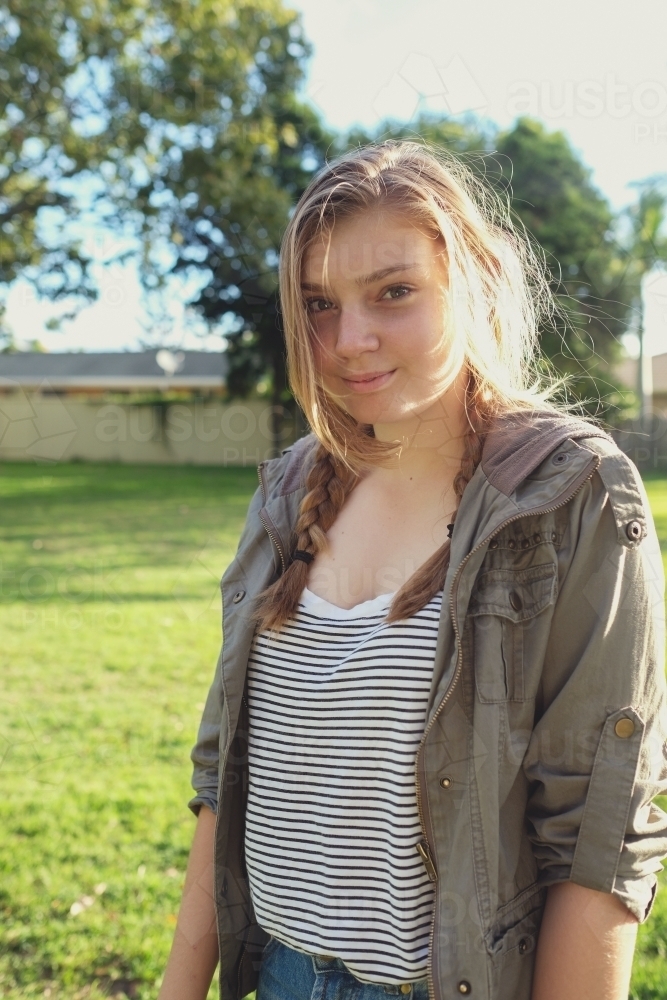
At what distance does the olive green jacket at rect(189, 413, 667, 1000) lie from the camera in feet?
3.53

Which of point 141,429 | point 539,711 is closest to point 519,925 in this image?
point 539,711

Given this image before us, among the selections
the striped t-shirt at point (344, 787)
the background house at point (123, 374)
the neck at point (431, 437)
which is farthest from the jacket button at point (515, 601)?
the background house at point (123, 374)

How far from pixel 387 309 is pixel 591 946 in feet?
3.14

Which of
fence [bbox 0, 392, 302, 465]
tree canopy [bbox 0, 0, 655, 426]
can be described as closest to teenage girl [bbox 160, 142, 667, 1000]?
tree canopy [bbox 0, 0, 655, 426]

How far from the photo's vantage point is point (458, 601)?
1.16 metres

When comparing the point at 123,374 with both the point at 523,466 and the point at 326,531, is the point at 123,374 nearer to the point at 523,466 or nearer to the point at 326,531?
the point at 326,531

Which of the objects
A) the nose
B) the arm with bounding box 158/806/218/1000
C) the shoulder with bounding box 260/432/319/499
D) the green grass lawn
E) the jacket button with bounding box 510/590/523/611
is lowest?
the green grass lawn

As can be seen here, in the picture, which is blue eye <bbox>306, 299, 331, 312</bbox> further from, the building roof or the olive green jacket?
the building roof

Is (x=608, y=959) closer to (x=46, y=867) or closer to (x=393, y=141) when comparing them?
(x=393, y=141)

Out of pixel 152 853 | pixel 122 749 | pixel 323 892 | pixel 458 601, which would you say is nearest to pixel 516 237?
pixel 458 601

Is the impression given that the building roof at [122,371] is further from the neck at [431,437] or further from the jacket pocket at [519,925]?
the jacket pocket at [519,925]

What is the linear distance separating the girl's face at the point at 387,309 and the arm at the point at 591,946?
2.47 feet

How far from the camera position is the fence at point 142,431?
2250 centimetres

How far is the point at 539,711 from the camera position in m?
1.14
